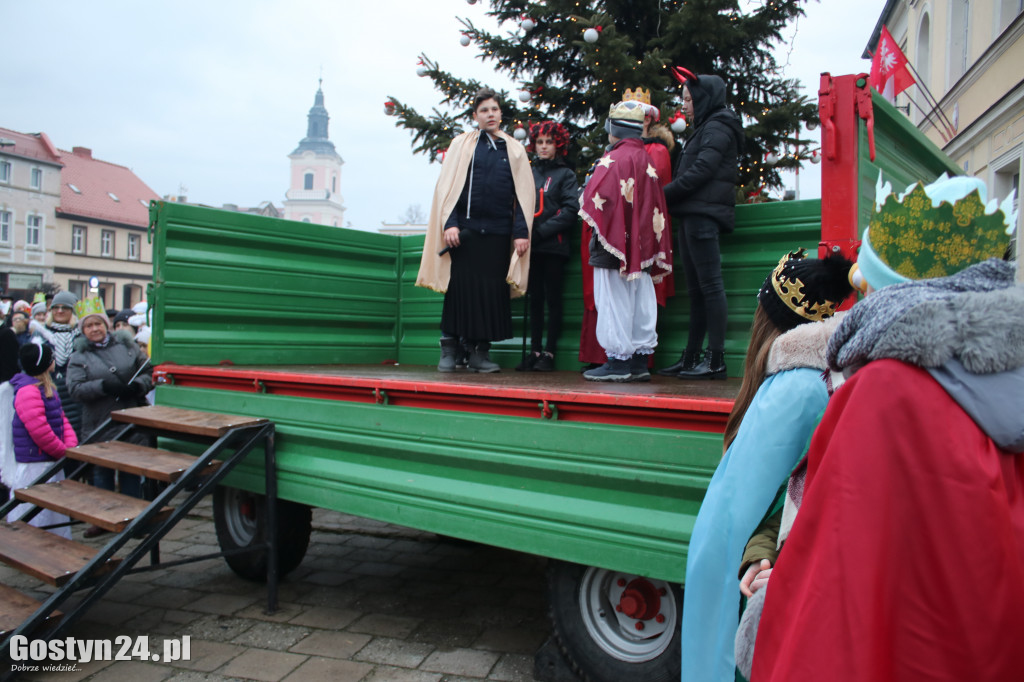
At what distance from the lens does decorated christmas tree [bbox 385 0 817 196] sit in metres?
6.56

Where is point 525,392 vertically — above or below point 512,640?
above

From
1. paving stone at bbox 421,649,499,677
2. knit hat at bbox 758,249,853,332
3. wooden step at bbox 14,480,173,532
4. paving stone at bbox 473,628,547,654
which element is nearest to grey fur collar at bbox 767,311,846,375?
knit hat at bbox 758,249,853,332

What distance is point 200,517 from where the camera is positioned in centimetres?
604

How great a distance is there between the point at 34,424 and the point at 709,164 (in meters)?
4.37

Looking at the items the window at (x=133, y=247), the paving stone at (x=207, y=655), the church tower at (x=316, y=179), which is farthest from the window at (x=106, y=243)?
the church tower at (x=316, y=179)

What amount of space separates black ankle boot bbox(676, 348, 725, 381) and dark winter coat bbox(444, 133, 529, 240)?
4.15ft

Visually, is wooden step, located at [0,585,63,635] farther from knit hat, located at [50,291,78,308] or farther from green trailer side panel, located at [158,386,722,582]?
knit hat, located at [50,291,78,308]

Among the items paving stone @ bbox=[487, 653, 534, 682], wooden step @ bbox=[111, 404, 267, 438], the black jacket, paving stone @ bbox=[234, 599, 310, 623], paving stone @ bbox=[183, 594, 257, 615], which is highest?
the black jacket

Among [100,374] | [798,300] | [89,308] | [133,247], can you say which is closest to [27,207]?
[133,247]

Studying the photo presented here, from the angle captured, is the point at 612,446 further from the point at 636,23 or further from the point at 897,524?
the point at 636,23

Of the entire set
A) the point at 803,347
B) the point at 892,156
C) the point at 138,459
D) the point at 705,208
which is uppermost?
the point at 892,156

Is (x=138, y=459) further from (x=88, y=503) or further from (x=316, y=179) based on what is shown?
(x=316, y=179)

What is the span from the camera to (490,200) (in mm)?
4301

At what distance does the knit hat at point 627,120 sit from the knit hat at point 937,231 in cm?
270
